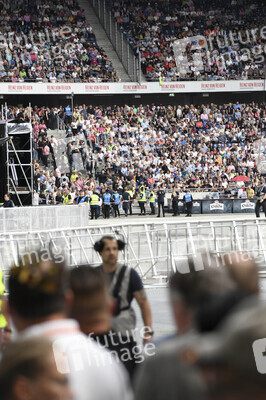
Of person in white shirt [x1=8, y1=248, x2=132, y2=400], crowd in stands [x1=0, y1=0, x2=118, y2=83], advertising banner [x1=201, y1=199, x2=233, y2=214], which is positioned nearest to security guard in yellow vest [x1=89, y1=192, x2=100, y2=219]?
advertising banner [x1=201, y1=199, x2=233, y2=214]

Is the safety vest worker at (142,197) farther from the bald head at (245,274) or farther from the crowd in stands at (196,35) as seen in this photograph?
the bald head at (245,274)

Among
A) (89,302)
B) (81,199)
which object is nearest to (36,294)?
(89,302)

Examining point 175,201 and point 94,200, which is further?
point 175,201

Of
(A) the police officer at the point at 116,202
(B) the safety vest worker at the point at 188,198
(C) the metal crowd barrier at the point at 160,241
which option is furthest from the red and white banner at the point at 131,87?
(C) the metal crowd barrier at the point at 160,241

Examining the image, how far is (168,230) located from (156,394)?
12959 mm

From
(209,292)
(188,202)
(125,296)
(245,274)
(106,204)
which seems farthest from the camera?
(188,202)

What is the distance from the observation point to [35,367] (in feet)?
6.09

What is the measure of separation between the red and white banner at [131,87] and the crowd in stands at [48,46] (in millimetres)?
384

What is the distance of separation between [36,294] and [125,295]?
276 cm

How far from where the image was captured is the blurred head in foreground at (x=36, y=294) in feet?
8.67

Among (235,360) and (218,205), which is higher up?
(235,360)

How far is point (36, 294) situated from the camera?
2707 mm

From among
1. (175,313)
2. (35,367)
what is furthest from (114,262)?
(35,367)

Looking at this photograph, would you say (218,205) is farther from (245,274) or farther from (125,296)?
(245,274)
